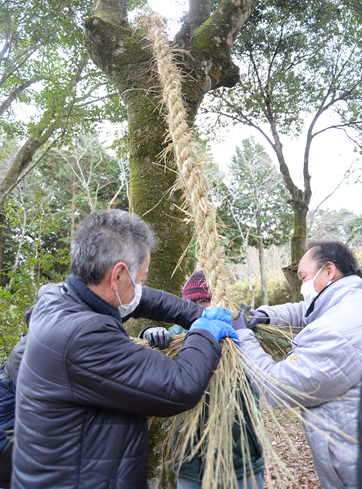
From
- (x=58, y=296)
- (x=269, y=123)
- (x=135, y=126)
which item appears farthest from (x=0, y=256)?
(x=58, y=296)

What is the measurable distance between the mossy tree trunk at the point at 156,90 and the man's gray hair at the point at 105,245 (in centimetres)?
61

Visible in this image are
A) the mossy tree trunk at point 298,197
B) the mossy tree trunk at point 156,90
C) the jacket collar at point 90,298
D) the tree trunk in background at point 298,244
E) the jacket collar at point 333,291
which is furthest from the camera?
the mossy tree trunk at point 298,197

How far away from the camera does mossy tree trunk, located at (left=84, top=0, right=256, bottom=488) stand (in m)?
1.81

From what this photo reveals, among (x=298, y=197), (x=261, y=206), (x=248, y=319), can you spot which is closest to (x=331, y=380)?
(x=248, y=319)

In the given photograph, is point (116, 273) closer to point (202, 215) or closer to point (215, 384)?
point (202, 215)

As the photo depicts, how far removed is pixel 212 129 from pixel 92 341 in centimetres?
633

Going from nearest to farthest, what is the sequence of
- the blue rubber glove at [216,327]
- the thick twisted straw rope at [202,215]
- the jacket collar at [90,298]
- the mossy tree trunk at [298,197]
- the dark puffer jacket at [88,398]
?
the dark puffer jacket at [88,398] → the jacket collar at [90,298] → the blue rubber glove at [216,327] → the thick twisted straw rope at [202,215] → the mossy tree trunk at [298,197]

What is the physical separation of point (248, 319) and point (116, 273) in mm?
868

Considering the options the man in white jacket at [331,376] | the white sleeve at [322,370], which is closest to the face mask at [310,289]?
the man in white jacket at [331,376]

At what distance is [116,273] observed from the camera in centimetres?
99

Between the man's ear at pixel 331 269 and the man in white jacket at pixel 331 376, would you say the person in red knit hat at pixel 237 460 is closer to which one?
the man in white jacket at pixel 331 376

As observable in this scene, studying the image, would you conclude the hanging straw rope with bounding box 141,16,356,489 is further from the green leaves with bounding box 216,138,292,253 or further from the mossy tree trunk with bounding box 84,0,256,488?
the green leaves with bounding box 216,138,292,253

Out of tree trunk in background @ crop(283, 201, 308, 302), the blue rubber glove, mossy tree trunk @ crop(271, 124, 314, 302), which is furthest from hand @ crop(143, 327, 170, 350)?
mossy tree trunk @ crop(271, 124, 314, 302)

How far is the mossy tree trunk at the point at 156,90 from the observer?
1.81 meters
